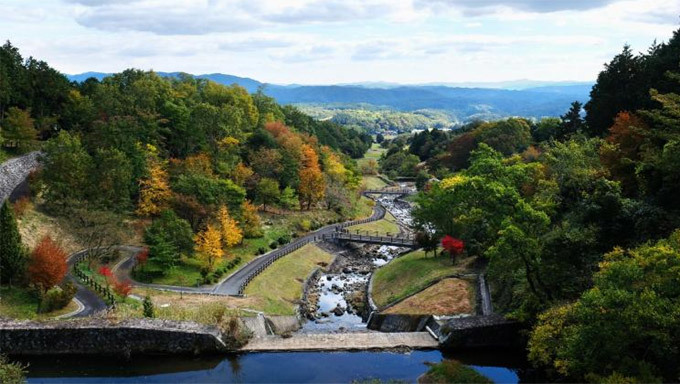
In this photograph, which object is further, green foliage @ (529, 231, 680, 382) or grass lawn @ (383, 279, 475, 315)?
grass lawn @ (383, 279, 475, 315)

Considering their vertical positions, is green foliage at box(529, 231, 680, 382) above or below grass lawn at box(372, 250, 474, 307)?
above

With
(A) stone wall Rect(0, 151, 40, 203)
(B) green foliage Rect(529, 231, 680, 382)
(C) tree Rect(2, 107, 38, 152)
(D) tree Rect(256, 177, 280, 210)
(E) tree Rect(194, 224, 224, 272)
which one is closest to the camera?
(B) green foliage Rect(529, 231, 680, 382)

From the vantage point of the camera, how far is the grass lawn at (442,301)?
108 feet

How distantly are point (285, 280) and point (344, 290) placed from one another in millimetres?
5931

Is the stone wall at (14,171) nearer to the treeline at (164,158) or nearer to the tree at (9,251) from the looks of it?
the treeline at (164,158)

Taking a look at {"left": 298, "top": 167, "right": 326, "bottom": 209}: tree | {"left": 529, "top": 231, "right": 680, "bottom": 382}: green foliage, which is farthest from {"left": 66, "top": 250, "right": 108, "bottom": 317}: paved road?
{"left": 298, "top": 167, "right": 326, "bottom": 209}: tree

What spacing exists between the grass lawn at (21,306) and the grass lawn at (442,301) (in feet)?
70.2

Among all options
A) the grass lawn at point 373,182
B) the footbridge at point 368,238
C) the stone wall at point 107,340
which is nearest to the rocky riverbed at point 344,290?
the footbridge at point 368,238

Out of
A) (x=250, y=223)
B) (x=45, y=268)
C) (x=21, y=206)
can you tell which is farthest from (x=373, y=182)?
(x=45, y=268)

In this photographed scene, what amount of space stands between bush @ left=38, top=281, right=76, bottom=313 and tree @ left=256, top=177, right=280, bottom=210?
33.4 metres

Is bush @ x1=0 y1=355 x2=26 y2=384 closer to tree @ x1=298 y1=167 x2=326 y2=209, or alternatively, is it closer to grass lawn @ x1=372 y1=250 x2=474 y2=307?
grass lawn @ x1=372 y1=250 x2=474 y2=307

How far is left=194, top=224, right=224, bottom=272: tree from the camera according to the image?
45.4 m

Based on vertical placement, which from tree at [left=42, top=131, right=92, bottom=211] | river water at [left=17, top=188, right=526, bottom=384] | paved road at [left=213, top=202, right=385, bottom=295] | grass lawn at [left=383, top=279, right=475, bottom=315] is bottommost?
paved road at [left=213, top=202, right=385, bottom=295]

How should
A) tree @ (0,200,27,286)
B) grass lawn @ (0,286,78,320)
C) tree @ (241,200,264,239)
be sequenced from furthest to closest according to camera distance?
1. tree @ (241,200,264,239)
2. tree @ (0,200,27,286)
3. grass lawn @ (0,286,78,320)
